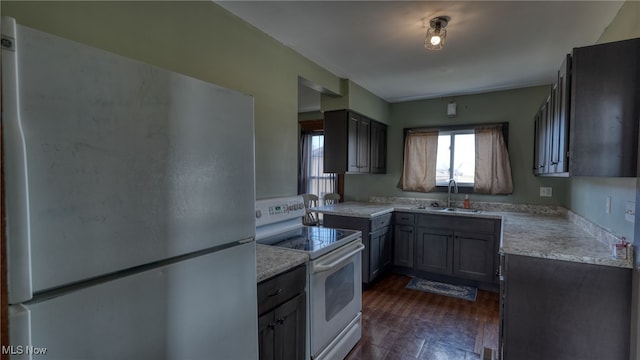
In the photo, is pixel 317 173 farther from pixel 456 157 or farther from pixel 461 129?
pixel 461 129

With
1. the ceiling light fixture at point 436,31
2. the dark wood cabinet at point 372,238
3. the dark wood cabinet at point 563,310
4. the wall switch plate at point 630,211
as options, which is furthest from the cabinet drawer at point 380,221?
the wall switch plate at point 630,211

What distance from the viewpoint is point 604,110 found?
1.58m

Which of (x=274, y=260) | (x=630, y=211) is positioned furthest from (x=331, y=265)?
(x=630, y=211)

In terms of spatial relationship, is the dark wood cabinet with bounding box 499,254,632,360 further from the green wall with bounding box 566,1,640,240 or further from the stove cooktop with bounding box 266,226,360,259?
the stove cooktop with bounding box 266,226,360,259

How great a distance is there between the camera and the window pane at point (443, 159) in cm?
420

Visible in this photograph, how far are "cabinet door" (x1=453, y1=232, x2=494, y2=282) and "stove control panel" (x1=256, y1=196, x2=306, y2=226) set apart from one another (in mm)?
2129

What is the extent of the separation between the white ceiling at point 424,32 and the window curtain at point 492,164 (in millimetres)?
755

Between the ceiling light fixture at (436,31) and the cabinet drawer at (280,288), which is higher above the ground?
the ceiling light fixture at (436,31)

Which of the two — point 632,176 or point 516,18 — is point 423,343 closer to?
point 632,176

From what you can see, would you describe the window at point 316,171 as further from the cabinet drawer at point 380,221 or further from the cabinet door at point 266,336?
the cabinet door at point 266,336

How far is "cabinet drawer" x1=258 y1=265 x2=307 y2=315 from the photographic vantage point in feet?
4.55

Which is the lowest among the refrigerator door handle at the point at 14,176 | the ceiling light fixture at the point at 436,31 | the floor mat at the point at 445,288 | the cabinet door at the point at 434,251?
the floor mat at the point at 445,288

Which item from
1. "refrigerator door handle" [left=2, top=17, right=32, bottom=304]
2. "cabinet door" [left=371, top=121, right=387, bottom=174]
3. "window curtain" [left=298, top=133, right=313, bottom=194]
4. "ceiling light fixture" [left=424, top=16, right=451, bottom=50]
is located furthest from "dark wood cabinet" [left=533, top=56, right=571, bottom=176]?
"window curtain" [left=298, top=133, right=313, bottom=194]

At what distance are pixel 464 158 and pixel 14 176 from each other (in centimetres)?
438
